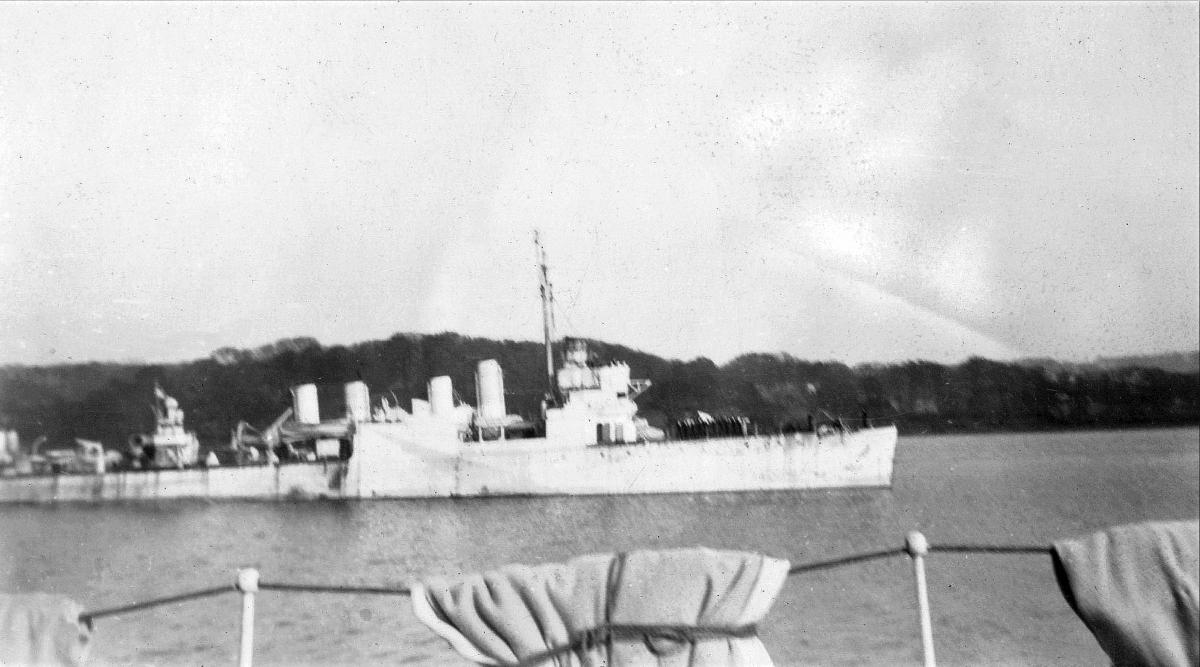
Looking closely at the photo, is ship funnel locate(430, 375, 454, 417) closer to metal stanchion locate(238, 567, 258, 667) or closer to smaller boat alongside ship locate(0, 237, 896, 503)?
smaller boat alongside ship locate(0, 237, 896, 503)

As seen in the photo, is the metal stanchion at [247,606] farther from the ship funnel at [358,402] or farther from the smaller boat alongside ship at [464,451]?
the ship funnel at [358,402]

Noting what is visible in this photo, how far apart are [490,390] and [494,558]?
192 cm

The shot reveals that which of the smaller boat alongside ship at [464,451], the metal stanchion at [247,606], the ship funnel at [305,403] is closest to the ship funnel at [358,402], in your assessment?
the smaller boat alongside ship at [464,451]

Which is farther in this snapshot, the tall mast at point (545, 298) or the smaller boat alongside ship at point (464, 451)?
the smaller boat alongside ship at point (464, 451)

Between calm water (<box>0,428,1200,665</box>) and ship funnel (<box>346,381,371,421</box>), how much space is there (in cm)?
112

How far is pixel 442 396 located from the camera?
6754 millimetres

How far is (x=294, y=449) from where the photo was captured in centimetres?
821

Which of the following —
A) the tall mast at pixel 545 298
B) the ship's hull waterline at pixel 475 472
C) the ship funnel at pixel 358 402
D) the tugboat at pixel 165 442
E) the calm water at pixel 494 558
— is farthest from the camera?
the calm water at pixel 494 558

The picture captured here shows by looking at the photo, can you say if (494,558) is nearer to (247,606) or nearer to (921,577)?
(247,606)

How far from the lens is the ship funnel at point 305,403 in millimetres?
6447

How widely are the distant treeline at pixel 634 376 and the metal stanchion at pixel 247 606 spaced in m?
3.61

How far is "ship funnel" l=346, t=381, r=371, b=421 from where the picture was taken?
680 cm

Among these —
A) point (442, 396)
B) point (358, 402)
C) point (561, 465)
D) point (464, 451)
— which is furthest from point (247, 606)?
point (561, 465)

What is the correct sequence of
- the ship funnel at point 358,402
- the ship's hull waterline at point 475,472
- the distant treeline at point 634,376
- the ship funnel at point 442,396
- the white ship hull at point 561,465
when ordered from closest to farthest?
the distant treeline at point 634,376 < the ship funnel at point 442,396 < the ship funnel at point 358,402 < the ship's hull waterline at point 475,472 < the white ship hull at point 561,465
